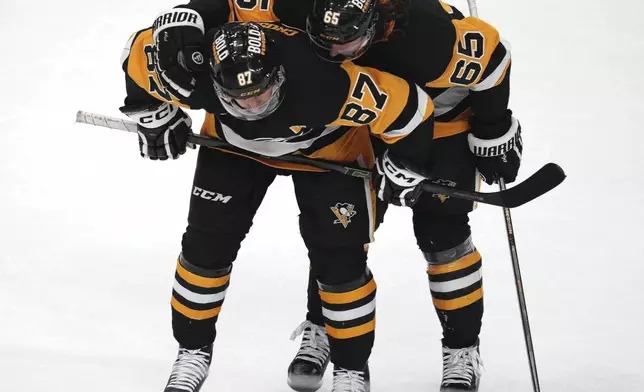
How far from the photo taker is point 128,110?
2975 millimetres

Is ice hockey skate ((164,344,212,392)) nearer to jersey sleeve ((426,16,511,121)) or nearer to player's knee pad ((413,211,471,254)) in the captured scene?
player's knee pad ((413,211,471,254))

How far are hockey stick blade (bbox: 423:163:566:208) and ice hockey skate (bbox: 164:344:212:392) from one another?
79cm

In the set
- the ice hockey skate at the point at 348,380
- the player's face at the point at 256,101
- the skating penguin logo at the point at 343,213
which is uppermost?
the player's face at the point at 256,101

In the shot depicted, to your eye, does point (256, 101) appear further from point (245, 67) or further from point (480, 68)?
point (480, 68)

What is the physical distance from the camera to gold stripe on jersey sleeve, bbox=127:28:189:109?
2.84 m

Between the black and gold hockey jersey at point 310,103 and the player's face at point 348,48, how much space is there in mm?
46

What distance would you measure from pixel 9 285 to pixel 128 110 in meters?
1.24

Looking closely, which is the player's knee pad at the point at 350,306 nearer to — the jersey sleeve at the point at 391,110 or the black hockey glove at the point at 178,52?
the jersey sleeve at the point at 391,110

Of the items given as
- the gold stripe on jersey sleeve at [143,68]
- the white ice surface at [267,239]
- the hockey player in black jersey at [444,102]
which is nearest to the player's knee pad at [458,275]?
the hockey player in black jersey at [444,102]

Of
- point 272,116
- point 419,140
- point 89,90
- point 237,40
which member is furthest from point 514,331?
point 89,90

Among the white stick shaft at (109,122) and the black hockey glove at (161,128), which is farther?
the white stick shaft at (109,122)

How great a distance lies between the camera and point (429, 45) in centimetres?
285

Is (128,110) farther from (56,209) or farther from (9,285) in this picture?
(56,209)

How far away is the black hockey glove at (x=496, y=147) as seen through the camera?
312cm
